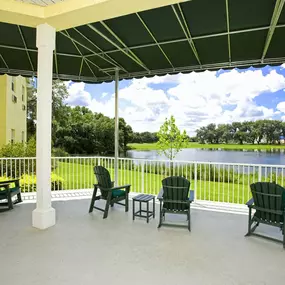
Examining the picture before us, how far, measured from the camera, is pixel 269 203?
3.69 meters

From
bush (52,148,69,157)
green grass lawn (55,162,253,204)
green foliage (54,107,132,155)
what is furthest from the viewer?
green foliage (54,107,132,155)

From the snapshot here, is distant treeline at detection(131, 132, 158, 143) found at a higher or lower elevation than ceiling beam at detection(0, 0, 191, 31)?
lower

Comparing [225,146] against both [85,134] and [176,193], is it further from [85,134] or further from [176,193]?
[85,134]

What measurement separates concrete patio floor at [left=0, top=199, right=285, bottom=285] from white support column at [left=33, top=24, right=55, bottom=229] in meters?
0.40

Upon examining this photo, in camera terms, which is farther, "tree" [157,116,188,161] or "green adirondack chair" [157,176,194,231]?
"tree" [157,116,188,161]

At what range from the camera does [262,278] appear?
266 centimetres

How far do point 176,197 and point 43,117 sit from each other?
272 cm

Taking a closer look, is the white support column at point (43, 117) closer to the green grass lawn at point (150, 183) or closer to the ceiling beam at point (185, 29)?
the ceiling beam at point (185, 29)

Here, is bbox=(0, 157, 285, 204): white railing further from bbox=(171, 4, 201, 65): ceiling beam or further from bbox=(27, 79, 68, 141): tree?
bbox=(27, 79, 68, 141): tree

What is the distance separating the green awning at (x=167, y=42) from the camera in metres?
3.71

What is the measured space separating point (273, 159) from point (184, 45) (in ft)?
24.3

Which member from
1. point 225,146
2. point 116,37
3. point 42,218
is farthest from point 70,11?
point 225,146

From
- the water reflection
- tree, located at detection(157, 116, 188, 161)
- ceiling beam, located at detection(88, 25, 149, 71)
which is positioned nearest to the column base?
ceiling beam, located at detection(88, 25, 149, 71)

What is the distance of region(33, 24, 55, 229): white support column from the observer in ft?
13.1
